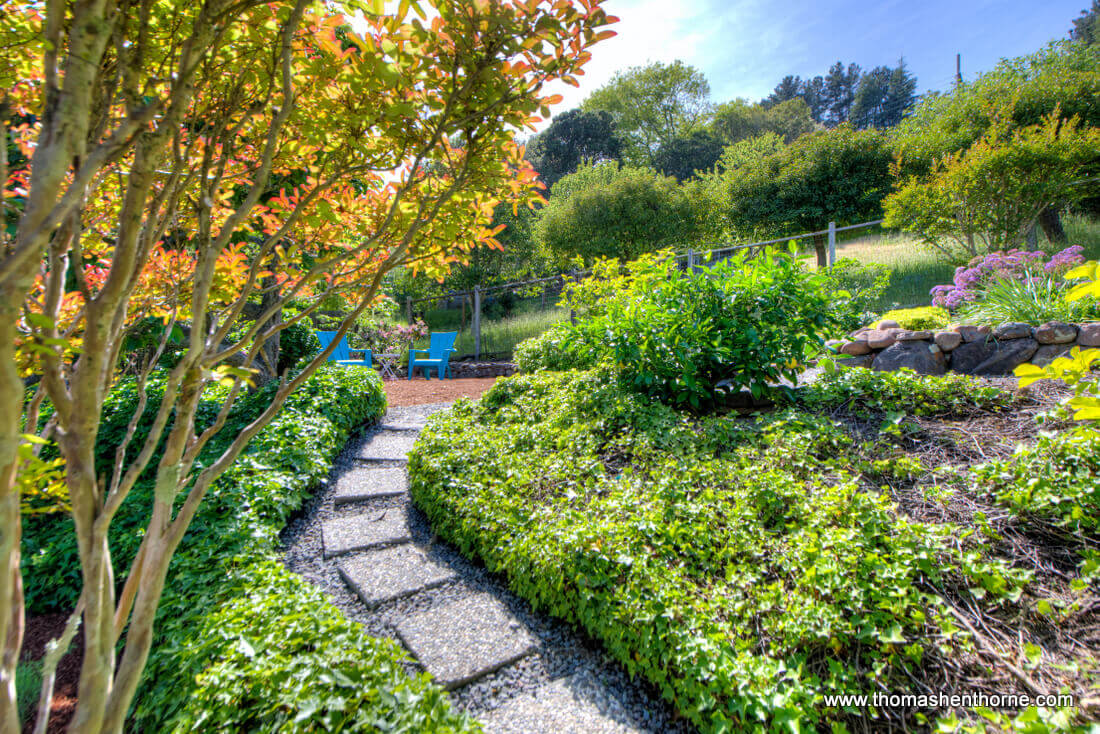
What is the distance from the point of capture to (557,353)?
6.01 metres

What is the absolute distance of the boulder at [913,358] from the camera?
484cm

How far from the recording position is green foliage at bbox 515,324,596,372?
474 centimetres

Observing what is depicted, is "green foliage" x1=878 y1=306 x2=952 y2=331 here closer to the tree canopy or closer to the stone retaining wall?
the stone retaining wall

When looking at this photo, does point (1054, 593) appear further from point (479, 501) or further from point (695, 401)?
point (479, 501)

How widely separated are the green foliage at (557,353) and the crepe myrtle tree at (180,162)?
281 centimetres

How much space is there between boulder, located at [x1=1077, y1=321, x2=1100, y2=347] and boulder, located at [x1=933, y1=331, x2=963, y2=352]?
0.82m

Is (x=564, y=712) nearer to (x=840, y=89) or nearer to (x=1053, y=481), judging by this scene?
(x=1053, y=481)

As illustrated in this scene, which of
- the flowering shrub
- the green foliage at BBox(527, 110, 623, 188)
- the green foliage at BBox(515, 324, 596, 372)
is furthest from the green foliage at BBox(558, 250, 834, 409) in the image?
the green foliage at BBox(527, 110, 623, 188)

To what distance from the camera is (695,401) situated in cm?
343

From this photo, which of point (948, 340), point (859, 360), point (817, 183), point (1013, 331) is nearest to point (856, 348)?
point (859, 360)

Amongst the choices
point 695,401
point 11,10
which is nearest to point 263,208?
point 11,10

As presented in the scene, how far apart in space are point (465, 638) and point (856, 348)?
490 centimetres

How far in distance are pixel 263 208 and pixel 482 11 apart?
1.31 metres

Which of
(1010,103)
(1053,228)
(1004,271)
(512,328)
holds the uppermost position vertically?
(1010,103)
